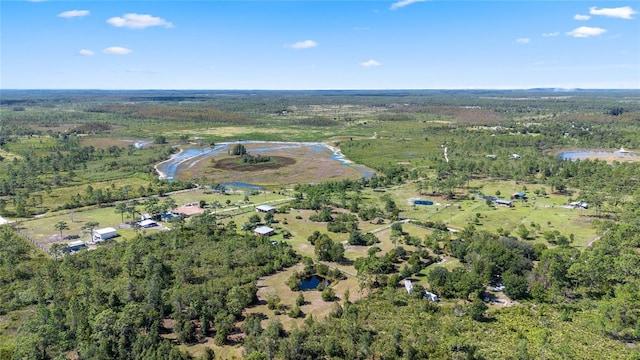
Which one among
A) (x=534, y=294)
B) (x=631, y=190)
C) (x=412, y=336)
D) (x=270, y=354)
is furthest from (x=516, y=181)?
(x=270, y=354)

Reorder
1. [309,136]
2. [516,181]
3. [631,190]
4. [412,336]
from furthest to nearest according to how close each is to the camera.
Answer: [309,136] → [516,181] → [631,190] → [412,336]

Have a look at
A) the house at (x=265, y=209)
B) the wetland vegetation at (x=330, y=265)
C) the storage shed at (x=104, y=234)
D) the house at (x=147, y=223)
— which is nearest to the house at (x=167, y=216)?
the wetland vegetation at (x=330, y=265)

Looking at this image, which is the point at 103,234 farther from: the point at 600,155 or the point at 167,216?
the point at 600,155

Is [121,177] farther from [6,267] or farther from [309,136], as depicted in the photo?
[309,136]

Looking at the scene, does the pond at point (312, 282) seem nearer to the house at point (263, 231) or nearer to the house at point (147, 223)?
the house at point (263, 231)

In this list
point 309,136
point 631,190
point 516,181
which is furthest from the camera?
point 309,136

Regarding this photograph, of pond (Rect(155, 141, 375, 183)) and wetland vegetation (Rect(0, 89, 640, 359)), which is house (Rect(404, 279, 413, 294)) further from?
pond (Rect(155, 141, 375, 183))
